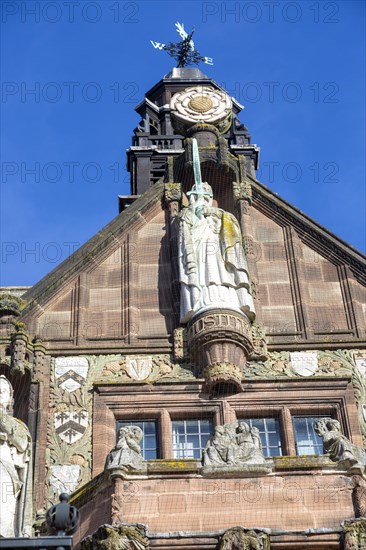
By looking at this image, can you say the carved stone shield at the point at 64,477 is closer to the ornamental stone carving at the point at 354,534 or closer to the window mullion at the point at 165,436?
the window mullion at the point at 165,436

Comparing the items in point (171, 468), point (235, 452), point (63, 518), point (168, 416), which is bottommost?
point (63, 518)

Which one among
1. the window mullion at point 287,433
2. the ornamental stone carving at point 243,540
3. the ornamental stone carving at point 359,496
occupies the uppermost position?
the window mullion at point 287,433

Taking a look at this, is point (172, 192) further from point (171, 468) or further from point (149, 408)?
point (171, 468)

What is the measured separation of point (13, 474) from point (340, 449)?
4889mm

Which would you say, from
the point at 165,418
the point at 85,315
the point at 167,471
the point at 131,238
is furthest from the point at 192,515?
the point at 131,238

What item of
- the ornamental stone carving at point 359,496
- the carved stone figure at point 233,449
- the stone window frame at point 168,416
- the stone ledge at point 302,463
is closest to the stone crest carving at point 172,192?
the stone window frame at point 168,416

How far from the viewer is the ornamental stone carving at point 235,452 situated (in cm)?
2016

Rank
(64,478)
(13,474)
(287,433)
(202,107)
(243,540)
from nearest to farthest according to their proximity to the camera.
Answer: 1. (243,540)
2. (13,474)
3. (64,478)
4. (287,433)
5. (202,107)

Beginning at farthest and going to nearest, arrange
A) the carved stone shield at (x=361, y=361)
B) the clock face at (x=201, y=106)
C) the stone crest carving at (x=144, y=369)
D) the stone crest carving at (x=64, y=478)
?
the clock face at (x=201, y=106) < the carved stone shield at (x=361, y=361) < the stone crest carving at (x=144, y=369) < the stone crest carving at (x=64, y=478)

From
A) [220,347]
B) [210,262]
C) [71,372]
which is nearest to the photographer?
[220,347]

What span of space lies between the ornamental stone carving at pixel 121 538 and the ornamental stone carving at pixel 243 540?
1099mm

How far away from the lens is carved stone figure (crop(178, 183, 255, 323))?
24.3m

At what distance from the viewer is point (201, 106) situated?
29.8m

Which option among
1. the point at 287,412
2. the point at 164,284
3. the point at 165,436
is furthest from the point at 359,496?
the point at 164,284
